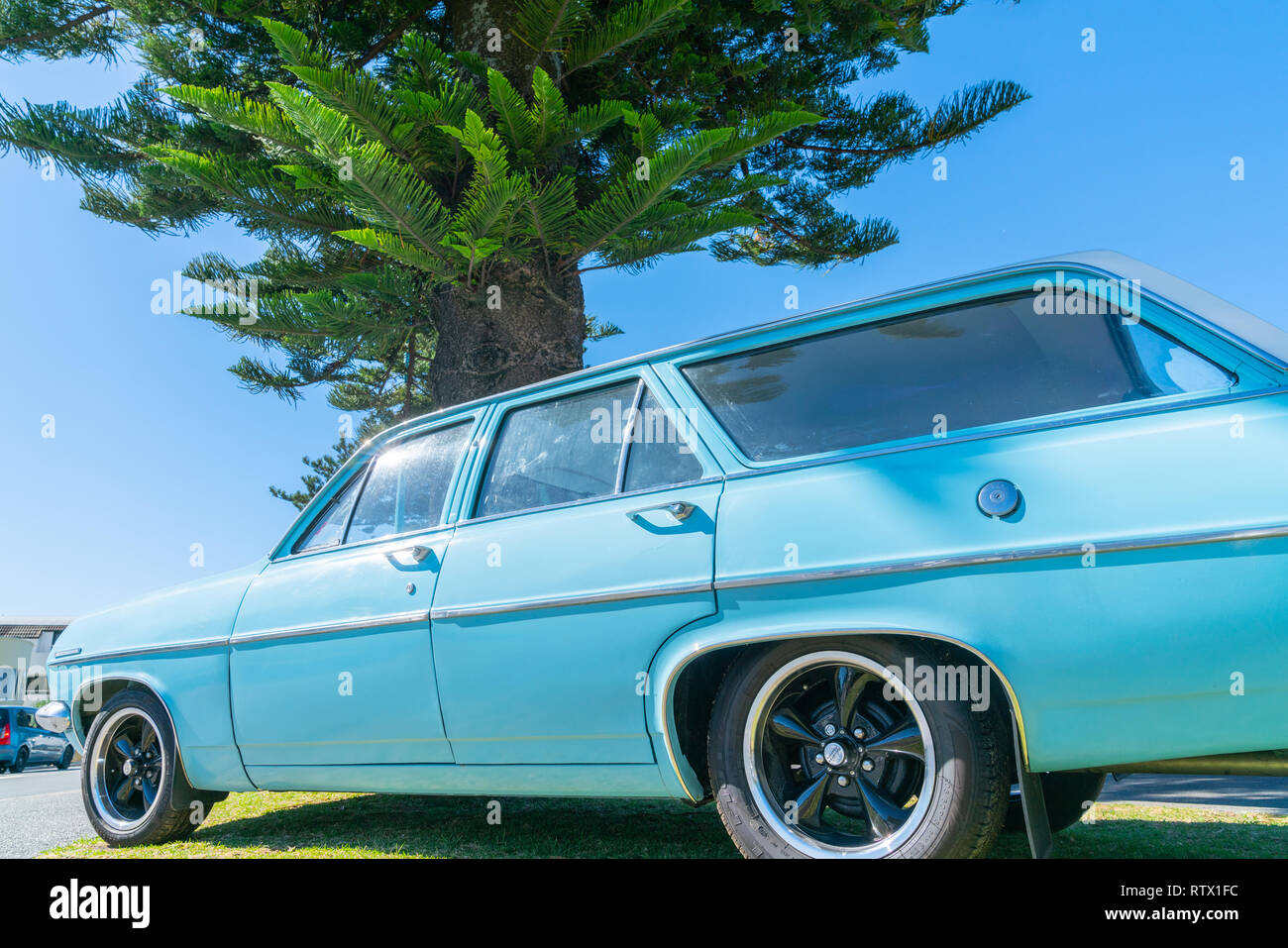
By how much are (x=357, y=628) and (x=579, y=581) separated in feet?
3.15

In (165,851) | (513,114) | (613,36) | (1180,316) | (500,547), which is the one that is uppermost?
(613,36)

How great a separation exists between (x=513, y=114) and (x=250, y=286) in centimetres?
438

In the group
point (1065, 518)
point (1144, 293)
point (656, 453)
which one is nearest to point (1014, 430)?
point (1065, 518)

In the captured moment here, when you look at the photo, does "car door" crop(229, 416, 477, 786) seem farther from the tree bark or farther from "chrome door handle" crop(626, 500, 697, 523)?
the tree bark

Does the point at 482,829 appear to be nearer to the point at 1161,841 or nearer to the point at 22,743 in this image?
the point at 1161,841

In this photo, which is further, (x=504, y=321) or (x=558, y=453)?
(x=504, y=321)

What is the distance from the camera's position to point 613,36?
5.94m

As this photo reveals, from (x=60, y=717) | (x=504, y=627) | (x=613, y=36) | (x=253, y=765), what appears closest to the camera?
(x=504, y=627)

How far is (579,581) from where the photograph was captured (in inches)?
101

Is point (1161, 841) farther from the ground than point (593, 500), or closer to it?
closer to it

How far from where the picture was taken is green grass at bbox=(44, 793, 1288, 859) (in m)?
3.13

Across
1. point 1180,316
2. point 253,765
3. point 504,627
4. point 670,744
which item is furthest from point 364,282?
point 1180,316

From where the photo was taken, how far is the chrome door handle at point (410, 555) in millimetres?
2982

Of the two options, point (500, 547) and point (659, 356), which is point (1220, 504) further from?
point (500, 547)
